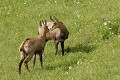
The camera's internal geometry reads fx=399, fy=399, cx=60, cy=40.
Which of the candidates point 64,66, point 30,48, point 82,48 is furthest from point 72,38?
point 30,48

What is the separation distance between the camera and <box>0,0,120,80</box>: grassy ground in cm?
1228

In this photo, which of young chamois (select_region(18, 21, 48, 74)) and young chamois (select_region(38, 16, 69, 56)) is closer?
young chamois (select_region(18, 21, 48, 74))

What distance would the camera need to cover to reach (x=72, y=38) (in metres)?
16.2

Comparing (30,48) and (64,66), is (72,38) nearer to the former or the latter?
(64,66)

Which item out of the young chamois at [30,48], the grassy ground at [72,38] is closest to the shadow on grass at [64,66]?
the grassy ground at [72,38]

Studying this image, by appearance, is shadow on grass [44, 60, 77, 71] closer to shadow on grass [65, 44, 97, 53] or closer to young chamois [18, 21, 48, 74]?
young chamois [18, 21, 48, 74]

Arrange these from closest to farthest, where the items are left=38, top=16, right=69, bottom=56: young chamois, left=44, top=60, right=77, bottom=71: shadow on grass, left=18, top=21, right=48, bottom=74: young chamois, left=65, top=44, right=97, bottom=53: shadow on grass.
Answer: left=18, top=21, right=48, bottom=74: young chamois, left=44, top=60, right=77, bottom=71: shadow on grass, left=65, top=44, right=97, bottom=53: shadow on grass, left=38, top=16, right=69, bottom=56: young chamois

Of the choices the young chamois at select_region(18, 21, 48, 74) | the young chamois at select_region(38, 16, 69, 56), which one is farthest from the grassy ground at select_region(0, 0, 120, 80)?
the young chamois at select_region(18, 21, 48, 74)

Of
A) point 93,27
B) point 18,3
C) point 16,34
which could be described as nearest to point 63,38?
point 93,27

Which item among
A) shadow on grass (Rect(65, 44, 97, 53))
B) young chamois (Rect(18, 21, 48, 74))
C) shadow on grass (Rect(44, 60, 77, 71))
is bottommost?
shadow on grass (Rect(44, 60, 77, 71))

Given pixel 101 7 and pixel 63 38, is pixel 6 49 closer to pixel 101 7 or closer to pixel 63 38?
pixel 63 38

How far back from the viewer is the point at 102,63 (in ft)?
39.5

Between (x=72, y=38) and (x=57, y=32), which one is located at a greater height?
(x=57, y=32)

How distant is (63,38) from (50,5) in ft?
21.8
